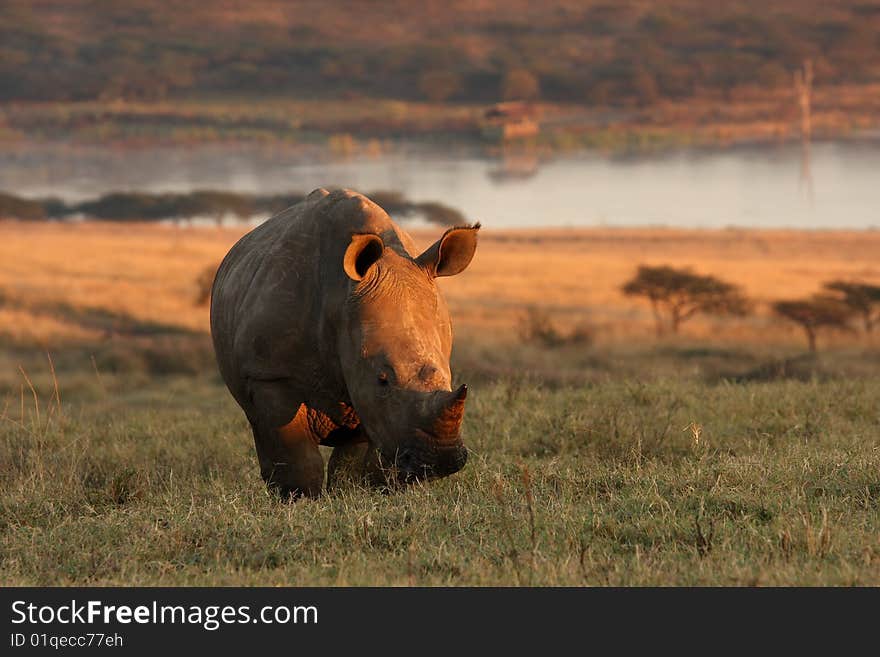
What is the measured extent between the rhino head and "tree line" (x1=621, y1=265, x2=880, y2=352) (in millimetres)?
25129

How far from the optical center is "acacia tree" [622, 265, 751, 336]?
3362 cm

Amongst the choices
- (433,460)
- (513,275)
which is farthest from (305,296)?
(513,275)

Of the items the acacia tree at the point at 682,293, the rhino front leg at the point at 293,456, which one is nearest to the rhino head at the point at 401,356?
the rhino front leg at the point at 293,456

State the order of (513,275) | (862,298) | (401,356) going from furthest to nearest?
(513,275)
(862,298)
(401,356)

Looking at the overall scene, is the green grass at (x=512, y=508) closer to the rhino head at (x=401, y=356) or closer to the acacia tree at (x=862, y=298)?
the rhino head at (x=401, y=356)

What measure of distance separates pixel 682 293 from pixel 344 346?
28.0 metres

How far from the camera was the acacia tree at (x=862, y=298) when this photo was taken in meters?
33.2

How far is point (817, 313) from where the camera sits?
3272cm

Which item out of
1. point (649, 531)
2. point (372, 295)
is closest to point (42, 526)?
point (372, 295)

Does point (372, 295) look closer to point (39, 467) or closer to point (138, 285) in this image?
point (39, 467)

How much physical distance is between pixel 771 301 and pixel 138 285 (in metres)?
16.3

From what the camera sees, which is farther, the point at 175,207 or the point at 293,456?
the point at 175,207

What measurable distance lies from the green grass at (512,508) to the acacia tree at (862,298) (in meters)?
23.6

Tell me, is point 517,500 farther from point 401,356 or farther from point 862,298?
point 862,298
